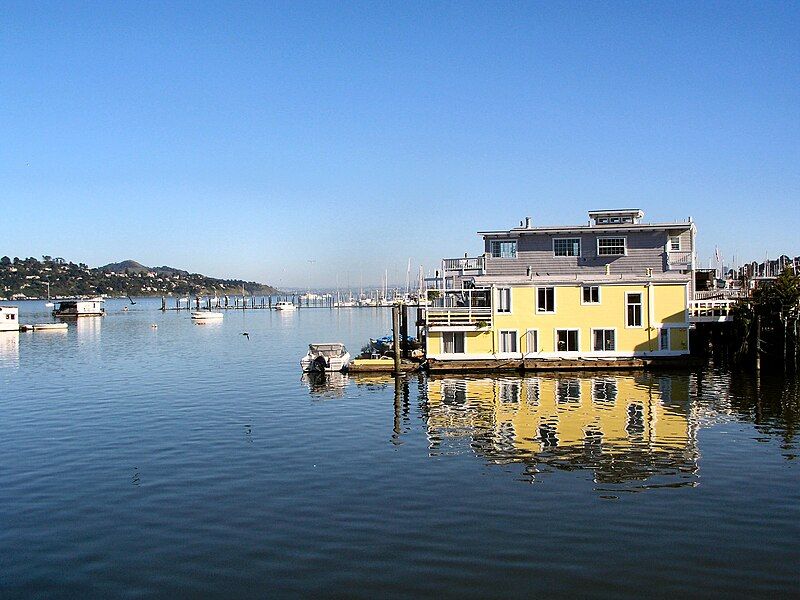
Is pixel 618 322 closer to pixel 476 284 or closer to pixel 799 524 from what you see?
pixel 476 284

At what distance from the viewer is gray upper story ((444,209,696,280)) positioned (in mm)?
53844

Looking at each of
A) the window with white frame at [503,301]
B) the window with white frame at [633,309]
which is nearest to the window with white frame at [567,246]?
the window with white frame at [633,309]

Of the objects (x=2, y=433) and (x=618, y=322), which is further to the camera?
(x=618, y=322)

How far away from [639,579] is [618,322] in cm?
3654

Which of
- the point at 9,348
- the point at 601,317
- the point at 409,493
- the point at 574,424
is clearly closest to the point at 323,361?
the point at 601,317

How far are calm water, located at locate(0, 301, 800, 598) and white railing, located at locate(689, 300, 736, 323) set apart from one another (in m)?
10.4

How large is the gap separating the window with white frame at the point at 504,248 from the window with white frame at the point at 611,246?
606 cm

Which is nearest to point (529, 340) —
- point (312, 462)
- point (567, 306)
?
point (567, 306)

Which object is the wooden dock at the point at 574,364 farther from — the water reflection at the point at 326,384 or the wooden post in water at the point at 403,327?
the wooden post in water at the point at 403,327

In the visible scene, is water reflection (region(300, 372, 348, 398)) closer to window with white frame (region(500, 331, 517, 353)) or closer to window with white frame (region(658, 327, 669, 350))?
window with white frame (region(500, 331, 517, 353))

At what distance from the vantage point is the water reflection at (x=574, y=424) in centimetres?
2617

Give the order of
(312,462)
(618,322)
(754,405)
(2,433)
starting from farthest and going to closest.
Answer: (618,322)
(754,405)
(2,433)
(312,462)

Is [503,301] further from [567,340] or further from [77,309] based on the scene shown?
[77,309]

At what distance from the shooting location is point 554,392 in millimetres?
42656
